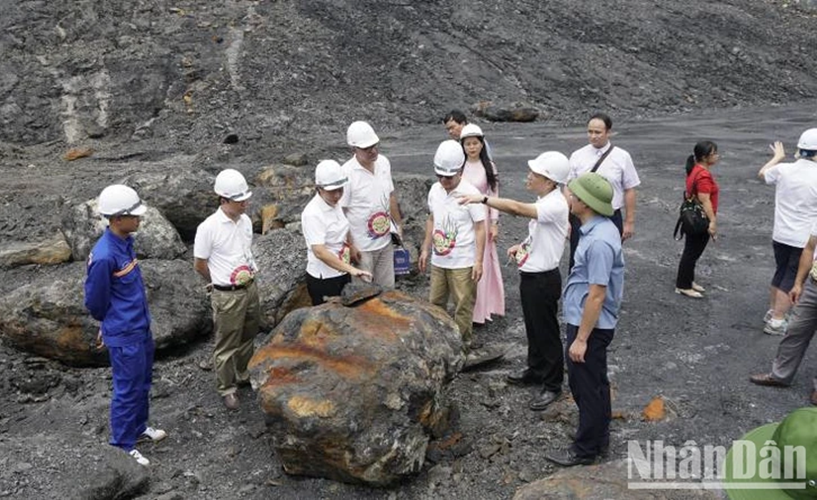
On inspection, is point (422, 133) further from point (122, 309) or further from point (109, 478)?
point (109, 478)

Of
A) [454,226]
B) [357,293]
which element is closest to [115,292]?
[357,293]

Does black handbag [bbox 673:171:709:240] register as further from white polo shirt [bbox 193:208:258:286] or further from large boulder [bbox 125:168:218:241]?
large boulder [bbox 125:168:218:241]


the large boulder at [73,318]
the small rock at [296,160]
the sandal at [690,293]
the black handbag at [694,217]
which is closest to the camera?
the large boulder at [73,318]

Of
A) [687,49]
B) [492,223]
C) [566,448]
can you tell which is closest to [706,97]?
[687,49]

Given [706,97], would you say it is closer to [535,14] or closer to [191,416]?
[535,14]

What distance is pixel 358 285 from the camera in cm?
477

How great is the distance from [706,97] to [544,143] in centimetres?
732

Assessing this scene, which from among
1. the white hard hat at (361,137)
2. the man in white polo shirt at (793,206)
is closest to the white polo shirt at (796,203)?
the man in white polo shirt at (793,206)

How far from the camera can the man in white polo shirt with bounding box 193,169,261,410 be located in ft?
16.3

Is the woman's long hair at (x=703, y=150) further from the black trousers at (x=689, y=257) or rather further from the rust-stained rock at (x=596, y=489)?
the rust-stained rock at (x=596, y=489)

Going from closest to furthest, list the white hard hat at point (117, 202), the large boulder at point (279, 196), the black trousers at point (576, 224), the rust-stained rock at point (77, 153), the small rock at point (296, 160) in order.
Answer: the white hard hat at point (117, 202) < the black trousers at point (576, 224) < the large boulder at point (279, 196) < the small rock at point (296, 160) < the rust-stained rock at point (77, 153)

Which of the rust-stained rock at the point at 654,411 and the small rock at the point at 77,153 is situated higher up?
the rust-stained rock at the point at 654,411

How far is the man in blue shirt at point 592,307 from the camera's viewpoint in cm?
380

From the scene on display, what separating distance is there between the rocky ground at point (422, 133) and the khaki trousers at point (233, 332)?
0.27m
